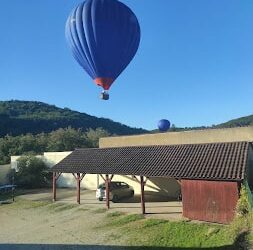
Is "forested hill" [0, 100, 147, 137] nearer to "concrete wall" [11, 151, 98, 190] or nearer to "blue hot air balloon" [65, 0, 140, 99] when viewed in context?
"concrete wall" [11, 151, 98, 190]

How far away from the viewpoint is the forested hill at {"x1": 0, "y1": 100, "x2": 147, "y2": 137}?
106 metres

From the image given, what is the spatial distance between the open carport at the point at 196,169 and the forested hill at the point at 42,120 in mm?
72743

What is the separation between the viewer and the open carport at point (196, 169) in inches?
890

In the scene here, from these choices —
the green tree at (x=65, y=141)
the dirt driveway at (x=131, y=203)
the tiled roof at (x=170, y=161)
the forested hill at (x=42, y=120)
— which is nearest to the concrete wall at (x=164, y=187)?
the dirt driveway at (x=131, y=203)

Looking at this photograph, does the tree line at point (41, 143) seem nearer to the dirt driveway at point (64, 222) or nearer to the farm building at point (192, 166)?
the dirt driveway at point (64, 222)

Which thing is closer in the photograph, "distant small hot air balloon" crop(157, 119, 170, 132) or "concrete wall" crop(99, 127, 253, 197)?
"concrete wall" crop(99, 127, 253, 197)

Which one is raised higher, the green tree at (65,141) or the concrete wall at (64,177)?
the green tree at (65,141)

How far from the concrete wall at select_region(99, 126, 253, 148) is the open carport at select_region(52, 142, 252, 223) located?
436 centimetres

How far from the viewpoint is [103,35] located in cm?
2406

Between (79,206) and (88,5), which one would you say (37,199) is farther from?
(88,5)

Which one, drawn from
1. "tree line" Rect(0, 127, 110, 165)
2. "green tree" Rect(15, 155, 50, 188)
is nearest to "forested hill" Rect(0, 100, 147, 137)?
"tree line" Rect(0, 127, 110, 165)

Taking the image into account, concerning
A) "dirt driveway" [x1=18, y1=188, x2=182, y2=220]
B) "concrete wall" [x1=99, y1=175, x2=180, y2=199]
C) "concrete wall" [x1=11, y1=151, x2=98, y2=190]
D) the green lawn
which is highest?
"concrete wall" [x1=11, y1=151, x2=98, y2=190]

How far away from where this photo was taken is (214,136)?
34.3 metres

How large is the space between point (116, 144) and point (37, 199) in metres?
9.84
